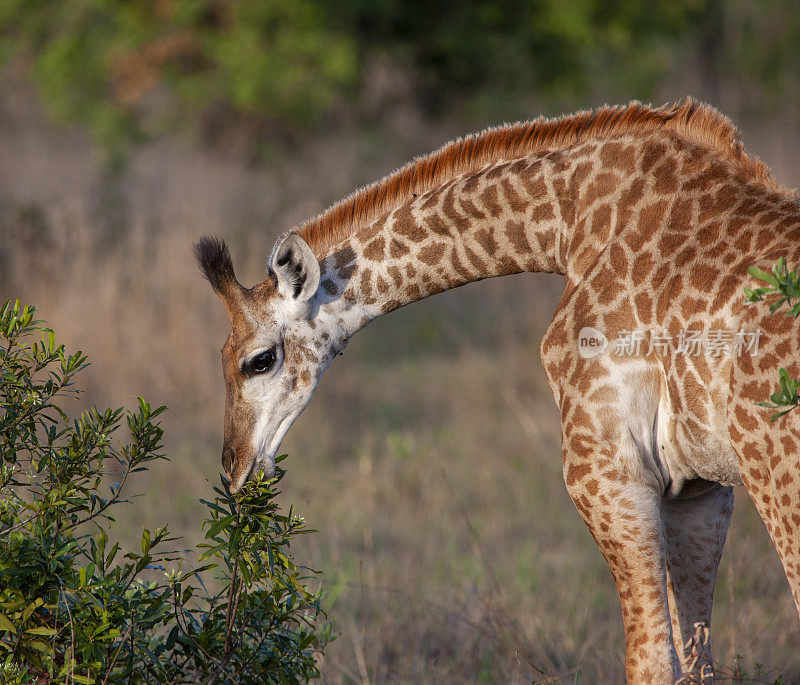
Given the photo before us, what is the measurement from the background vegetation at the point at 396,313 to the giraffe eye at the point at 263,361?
109 cm

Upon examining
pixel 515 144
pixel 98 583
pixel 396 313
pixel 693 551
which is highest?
pixel 396 313

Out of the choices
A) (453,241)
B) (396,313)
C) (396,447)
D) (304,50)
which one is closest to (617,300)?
(453,241)

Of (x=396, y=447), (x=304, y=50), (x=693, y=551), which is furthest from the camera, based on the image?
(x=304, y=50)

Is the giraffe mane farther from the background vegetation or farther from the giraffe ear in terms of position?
the background vegetation

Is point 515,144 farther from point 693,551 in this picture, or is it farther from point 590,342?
point 693,551

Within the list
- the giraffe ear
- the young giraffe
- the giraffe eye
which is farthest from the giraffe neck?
the giraffe eye

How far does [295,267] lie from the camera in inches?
146

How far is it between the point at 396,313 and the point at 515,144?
23.4ft

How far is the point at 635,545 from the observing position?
315 centimetres

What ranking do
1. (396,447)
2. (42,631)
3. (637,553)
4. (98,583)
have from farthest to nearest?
1. (396,447)
2. (637,553)
3. (98,583)
4. (42,631)

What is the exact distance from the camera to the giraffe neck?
12.1ft

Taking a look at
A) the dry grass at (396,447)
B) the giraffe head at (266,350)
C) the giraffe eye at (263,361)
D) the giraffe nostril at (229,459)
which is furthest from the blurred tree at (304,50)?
the giraffe nostril at (229,459)

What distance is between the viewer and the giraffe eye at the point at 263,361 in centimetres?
371

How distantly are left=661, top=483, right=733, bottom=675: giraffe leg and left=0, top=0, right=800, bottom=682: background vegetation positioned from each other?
1.81ft
